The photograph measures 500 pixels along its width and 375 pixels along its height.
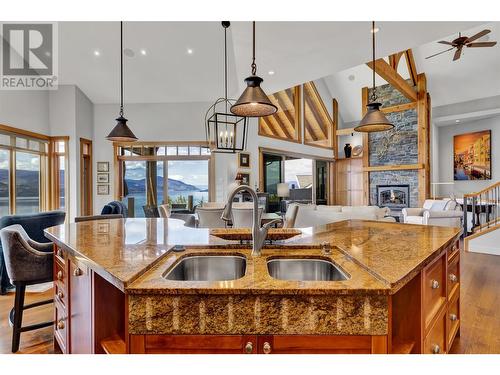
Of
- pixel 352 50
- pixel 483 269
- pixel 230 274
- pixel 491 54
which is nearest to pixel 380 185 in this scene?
pixel 491 54

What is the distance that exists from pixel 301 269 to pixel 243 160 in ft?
17.9

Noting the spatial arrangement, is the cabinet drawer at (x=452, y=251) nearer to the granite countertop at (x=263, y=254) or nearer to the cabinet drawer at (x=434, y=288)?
the granite countertop at (x=263, y=254)

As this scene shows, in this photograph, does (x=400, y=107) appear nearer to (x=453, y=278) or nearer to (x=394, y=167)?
(x=394, y=167)

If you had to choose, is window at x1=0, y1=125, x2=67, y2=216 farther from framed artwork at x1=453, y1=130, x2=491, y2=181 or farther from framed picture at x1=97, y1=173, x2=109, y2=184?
framed artwork at x1=453, y1=130, x2=491, y2=181

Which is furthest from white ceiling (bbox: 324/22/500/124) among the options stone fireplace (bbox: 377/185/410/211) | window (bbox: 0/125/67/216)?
window (bbox: 0/125/67/216)

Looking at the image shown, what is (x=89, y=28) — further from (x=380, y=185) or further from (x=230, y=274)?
(x=380, y=185)

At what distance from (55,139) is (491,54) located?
417 inches

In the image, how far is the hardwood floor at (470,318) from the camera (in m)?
2.17

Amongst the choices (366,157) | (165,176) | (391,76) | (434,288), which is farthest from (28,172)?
(366,157)

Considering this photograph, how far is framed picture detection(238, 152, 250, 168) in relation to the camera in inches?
268

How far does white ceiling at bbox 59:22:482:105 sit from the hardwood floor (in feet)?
9.92

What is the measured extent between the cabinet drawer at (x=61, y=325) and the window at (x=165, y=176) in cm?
461

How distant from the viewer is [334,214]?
15.4 feet

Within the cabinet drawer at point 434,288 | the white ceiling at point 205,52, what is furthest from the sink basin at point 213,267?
the white ceiling at point 205,52
